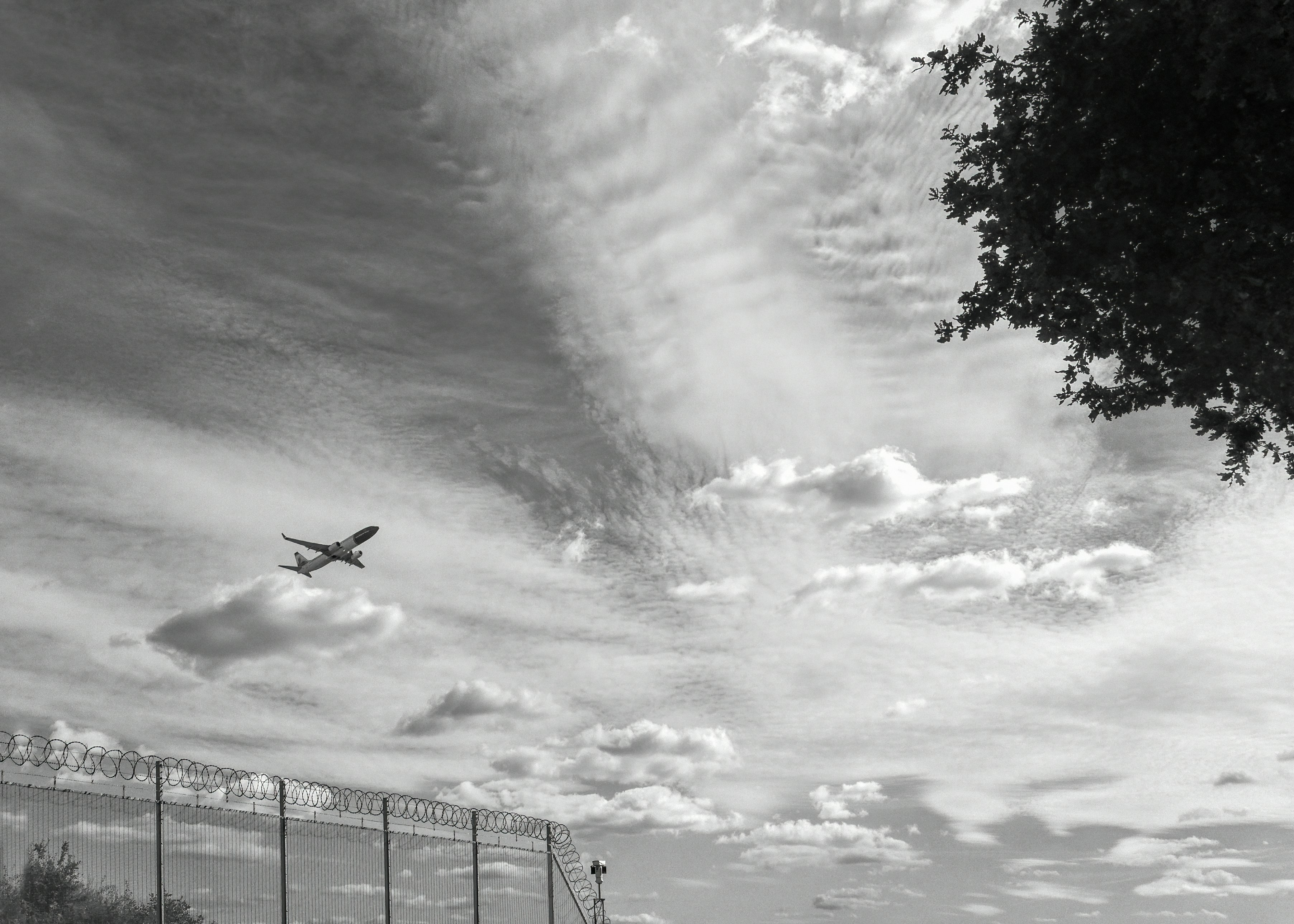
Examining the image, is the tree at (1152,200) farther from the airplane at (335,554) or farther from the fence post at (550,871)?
the airplane at (335,554)

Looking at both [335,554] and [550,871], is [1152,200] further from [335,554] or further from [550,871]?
[335,554]

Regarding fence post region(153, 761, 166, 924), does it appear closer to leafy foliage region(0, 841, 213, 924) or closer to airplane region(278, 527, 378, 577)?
leafy foliage region(0, 841, 213, 924)

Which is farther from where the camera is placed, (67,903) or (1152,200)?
(67,903)

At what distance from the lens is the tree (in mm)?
17359

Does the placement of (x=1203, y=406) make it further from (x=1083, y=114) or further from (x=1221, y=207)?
(x=1083, y=114)

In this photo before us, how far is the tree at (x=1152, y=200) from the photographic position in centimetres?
1736

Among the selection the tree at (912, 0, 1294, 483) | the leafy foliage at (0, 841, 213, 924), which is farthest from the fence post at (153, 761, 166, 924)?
the tree at (912, 0, 1294, 483)

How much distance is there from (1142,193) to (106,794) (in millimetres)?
21404

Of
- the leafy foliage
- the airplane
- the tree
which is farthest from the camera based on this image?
the airplane

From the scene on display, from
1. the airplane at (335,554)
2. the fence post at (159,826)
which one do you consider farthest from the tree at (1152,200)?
the airplane at (335,554)

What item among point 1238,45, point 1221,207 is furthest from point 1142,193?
point 1238,45

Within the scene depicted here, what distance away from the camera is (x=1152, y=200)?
61.0ft

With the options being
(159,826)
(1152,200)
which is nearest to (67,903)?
(159,826)

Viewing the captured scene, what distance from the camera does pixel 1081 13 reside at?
18.9 m
